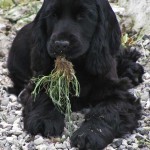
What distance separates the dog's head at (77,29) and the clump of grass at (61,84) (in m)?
0.16

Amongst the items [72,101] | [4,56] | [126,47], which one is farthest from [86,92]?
[4,56]

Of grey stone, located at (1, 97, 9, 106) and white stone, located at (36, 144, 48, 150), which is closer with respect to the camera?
white stone, located at (36, 144, 48, 150)

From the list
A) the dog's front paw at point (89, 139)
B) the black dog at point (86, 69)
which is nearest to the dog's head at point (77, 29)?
the black dog at point (86, 69)

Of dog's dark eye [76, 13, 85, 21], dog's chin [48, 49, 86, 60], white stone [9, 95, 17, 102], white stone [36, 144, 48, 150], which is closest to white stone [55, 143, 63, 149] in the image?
white stone [36, 144, 48, 150]

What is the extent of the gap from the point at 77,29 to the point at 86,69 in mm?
410

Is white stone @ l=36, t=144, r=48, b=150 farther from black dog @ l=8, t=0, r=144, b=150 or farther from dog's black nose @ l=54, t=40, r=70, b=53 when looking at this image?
dog's black nose @ l=54, t=40, r=70, b=53

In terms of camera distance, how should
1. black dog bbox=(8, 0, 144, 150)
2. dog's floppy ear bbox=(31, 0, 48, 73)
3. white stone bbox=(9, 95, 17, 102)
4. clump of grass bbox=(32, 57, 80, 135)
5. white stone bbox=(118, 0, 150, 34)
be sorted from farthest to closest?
white stone bbox=(118, 0, 150, 34) < white stone bbox=(9, 95, 17, 102) < dog's floppy ear bbox=(31, 0, 48, 73) < clump of grass bbox=(32, 57, 80, 135) < black dog bbox=(8, 0, 144, 150)

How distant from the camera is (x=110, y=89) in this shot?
492 centimetres

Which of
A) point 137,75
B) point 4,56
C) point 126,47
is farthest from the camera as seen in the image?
point 4,56

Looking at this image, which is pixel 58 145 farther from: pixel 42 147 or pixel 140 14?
pixel 140 14

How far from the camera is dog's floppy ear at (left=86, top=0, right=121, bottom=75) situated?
15.5ft

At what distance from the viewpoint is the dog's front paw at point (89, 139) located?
434cm

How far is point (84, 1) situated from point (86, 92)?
0.83 meters

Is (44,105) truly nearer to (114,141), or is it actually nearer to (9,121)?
(9,121)
